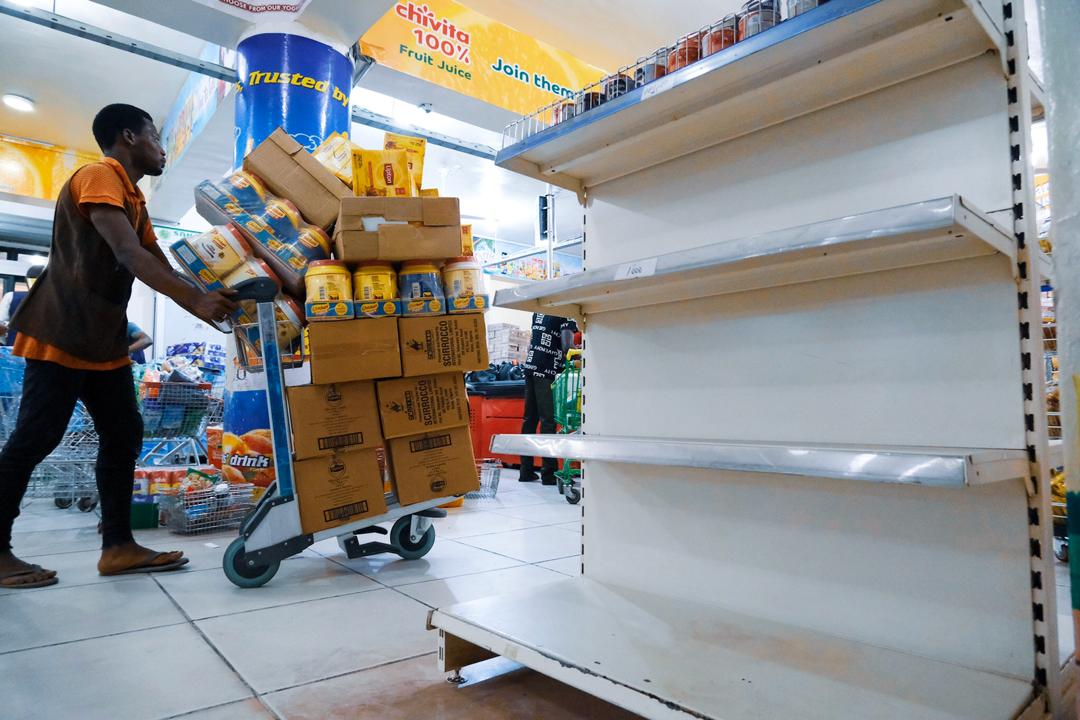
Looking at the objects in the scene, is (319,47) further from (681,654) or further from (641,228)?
(681,654)

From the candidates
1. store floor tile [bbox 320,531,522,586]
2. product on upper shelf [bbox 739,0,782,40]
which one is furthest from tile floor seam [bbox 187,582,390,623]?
product on upper shelf [bbox 739,0,782,40]

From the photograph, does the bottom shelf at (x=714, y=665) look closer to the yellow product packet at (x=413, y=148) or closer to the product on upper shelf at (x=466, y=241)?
the product on upper shelf at (x=466, y=241)

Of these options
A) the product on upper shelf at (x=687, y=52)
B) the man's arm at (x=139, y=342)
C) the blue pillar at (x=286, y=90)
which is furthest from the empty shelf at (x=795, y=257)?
the blue pillar at (x=286, y=90)

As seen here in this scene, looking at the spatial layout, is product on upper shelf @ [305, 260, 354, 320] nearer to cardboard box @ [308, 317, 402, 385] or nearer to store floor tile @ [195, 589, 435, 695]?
cardboard box @ [308, 317, 402, 385]

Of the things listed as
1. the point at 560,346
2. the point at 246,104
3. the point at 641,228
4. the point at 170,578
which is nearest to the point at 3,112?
the point at 246,104

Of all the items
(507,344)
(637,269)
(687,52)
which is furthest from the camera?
(507,344)

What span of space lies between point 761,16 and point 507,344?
8.37 meters

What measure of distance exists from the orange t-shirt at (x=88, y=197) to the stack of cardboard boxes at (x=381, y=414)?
2.60 feet

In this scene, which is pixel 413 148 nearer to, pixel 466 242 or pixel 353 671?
pixel 466 242

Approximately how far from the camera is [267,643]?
5.66 ft

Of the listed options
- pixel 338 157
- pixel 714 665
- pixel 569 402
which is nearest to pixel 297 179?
pixel 338 157

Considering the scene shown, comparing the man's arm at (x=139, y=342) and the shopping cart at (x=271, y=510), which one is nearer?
the shopping cart at (x=271, y=510)

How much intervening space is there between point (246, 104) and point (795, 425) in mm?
4082

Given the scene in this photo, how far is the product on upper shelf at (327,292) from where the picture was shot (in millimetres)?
2293
